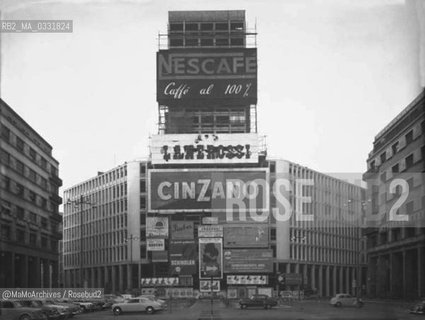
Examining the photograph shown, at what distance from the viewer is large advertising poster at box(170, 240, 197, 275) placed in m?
16.7

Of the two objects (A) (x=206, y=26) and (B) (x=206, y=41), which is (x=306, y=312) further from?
(A) (x=206, y=26)

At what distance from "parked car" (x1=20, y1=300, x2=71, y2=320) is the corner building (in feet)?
13.3

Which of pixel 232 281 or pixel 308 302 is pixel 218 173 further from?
pixel 308 302

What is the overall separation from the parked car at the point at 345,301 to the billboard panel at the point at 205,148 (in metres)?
4.20

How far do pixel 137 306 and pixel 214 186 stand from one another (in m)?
11.8

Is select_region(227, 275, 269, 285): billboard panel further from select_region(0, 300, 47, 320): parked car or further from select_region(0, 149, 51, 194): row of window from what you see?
select_region(0, 300, 47, 320): parked car

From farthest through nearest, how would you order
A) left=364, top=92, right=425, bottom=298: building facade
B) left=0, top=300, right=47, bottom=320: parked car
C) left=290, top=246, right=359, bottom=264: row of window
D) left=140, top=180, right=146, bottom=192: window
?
left=0, top=300, right=47, bottom=320: parked car
left=290, top=246, right=359, bottom=264: row of window
left=140, top=180, right=146, bottom=192: window
left=364, top=92, right=425, bottom=298: building facade

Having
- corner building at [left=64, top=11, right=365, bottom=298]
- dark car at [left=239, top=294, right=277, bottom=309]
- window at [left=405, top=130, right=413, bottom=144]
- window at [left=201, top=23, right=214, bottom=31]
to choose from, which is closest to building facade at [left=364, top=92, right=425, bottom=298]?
window at [left=405, top=130, right=413, bottom=144]

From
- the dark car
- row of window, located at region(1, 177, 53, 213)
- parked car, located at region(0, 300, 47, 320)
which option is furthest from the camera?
the dark car


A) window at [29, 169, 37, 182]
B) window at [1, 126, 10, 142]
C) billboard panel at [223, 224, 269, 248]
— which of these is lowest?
billboard panel at [223, 224, 269, 248]

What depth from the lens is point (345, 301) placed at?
1811 centimetres

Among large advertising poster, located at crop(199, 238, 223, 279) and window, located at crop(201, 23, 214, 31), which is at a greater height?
window, located at crop(201, 23, 214, 31)

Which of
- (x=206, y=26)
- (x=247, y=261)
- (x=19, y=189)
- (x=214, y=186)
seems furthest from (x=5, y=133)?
(x=247, y=261)

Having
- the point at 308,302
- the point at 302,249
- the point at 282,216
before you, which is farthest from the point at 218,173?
the point at 308,302
